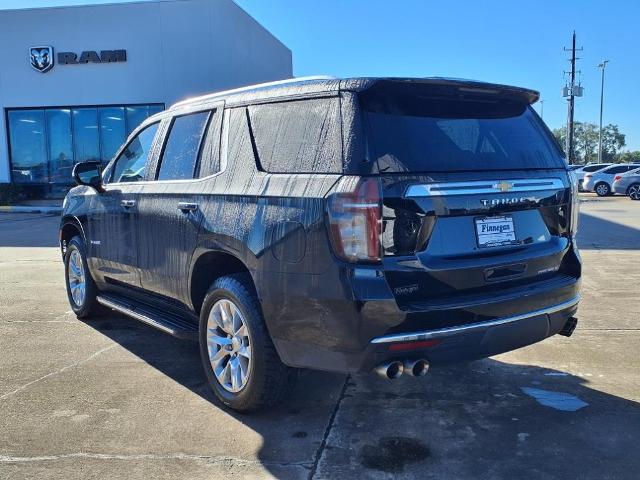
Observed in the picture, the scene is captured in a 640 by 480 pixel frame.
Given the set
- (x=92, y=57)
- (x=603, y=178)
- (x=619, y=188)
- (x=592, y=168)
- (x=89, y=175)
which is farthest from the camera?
(x=592, y=168)

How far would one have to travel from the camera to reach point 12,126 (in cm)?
2417

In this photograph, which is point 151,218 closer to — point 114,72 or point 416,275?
point 416,275

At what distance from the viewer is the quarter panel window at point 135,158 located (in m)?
4.89

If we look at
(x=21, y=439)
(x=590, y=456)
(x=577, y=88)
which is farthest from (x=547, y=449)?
(x=577, y=88)

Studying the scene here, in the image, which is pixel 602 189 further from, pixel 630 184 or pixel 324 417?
pixel 324 417

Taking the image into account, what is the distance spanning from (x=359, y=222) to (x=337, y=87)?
795 mm

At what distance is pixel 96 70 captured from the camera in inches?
906

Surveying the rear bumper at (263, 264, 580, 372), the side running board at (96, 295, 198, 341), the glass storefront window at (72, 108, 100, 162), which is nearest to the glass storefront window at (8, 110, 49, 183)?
the glass storefront window at (72, 108, 100, 162)

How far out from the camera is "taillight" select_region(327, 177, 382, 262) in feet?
9.39

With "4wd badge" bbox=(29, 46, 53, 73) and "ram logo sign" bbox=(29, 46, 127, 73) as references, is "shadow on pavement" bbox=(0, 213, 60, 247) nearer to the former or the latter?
"4wd badge" bbox=(29, 46, 53, 73)

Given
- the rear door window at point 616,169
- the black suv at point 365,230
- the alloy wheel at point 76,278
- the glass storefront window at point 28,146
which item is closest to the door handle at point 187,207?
the black suv at point 365,230

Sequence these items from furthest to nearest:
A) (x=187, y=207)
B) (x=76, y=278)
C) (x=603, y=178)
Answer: (x=603, y=178) → (x=76, y=278) → (x=187, y=207)

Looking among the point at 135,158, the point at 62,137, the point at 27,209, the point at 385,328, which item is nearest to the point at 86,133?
the point at 62,137

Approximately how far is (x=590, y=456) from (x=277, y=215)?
2.13m
